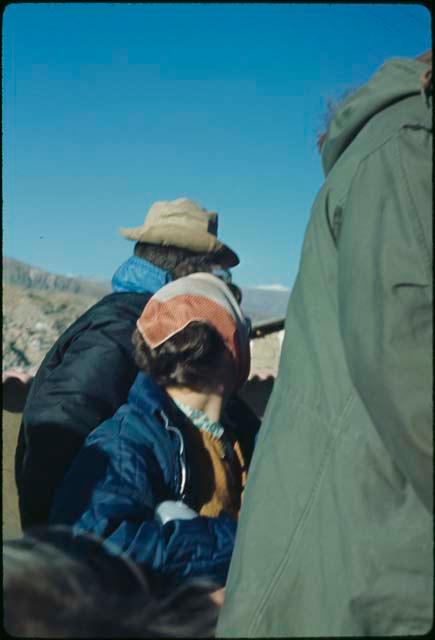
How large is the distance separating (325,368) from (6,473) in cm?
486

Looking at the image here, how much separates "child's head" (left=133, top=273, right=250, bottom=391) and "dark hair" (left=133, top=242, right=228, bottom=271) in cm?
72

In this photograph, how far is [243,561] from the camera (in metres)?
1.29

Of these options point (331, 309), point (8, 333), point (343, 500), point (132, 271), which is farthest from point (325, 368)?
point (8, 333)

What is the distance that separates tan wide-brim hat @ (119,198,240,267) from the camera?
2990mm

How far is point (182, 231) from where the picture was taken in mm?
3014

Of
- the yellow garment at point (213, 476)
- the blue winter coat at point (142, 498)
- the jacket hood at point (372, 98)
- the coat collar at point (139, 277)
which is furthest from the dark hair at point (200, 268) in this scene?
the jacket hood at point (372, 98)

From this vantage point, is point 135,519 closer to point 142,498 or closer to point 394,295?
point 142,498

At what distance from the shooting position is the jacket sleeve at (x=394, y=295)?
112 centimetres

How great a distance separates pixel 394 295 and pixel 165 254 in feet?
6.14

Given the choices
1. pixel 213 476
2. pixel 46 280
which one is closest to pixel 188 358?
pixel 213 476

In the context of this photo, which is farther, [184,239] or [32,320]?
[32,320]

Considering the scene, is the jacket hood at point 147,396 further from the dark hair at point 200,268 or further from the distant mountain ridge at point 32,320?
the distant mountain ridge at point 32,320

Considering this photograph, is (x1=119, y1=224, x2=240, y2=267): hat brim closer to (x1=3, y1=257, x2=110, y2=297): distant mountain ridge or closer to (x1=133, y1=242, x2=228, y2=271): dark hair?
(x1=133, y1=242, x2=228, y2=271): dark hair

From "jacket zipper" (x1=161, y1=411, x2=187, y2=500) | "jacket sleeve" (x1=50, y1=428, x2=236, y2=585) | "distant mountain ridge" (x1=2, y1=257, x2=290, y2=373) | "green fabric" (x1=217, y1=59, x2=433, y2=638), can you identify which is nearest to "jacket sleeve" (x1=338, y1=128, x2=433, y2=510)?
"green fabric" (x1=217, y1=59, x2=433, y2=638)
